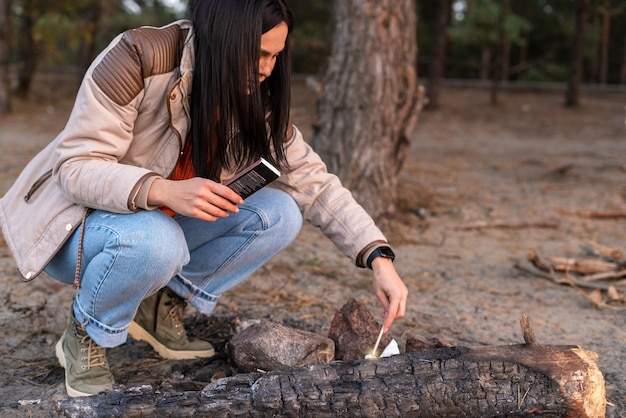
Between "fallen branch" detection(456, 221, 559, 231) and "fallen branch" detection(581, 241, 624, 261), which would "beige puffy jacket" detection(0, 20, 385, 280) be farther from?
"fallen branch" detection(456, 221, 559, 231)

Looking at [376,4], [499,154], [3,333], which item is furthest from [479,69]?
[3,333]

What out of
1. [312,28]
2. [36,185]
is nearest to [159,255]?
[36,185]

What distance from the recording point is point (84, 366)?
2.30 m

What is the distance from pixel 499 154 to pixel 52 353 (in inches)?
246

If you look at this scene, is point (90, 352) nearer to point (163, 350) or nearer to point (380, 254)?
point (163, 350)

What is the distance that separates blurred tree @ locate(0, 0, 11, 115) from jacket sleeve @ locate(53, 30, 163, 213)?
8278mm

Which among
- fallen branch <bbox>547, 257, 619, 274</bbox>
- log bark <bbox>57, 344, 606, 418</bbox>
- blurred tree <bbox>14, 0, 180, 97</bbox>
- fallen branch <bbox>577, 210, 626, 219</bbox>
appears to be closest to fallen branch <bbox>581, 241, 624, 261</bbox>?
fallen branch <bbox>547, 257, 619, 274</bbox>

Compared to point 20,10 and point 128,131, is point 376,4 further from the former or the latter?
point 20,10

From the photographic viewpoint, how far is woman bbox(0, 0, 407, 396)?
2039 mm

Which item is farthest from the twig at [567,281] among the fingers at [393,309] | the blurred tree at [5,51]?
the blurred tree at [5,51]

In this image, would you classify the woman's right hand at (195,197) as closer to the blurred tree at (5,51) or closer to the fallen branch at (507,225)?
the fallen branch at (507,225)

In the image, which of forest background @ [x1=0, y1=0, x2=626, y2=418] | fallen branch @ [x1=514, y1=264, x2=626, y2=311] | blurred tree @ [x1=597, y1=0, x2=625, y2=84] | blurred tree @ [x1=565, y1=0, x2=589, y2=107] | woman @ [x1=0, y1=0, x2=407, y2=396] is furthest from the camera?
blurred tree @ [x1=597, y1=0, x2=625, y2=84]

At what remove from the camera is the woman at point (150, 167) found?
2039mm

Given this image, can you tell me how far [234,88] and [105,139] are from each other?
41 cm
